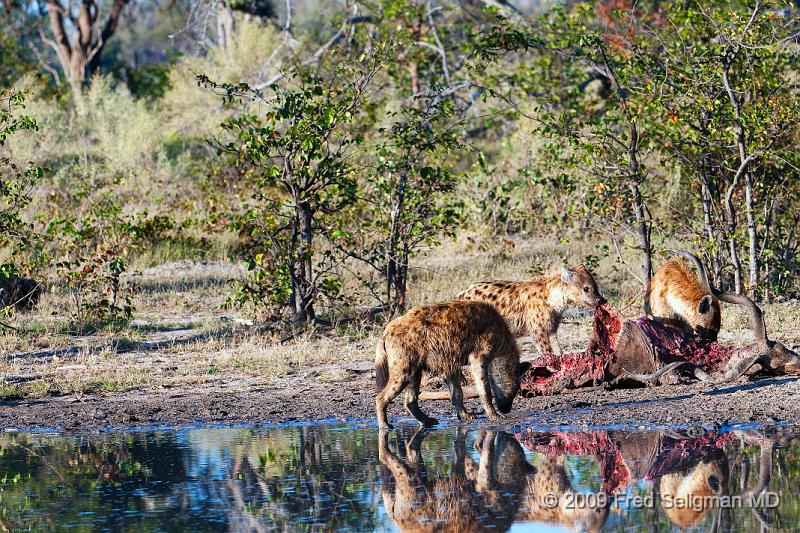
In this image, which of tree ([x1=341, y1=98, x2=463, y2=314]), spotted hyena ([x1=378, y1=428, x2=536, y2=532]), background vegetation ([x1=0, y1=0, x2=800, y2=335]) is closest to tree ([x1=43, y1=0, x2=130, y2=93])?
background vegetation ([x1=0, y1=0, x2=800, y2=335])

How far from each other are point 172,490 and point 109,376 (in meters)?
4.26

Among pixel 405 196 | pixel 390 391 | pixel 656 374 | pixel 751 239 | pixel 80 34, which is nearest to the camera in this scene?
pixel 390 391

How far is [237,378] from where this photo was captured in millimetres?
10789

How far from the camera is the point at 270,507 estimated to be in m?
6.29

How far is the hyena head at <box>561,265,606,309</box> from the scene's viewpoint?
1072 cm

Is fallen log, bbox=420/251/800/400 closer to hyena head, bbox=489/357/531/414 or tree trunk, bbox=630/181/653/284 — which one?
hyena head, bbox=489/357/531/414

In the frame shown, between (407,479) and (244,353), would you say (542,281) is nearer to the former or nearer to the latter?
(244,353)

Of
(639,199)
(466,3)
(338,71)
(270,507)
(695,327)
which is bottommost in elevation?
(270,507)

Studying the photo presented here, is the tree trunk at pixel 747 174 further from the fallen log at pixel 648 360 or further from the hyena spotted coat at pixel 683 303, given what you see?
the fallen log at pixel 648 360

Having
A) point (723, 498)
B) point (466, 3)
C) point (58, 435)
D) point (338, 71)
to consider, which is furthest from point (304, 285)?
point (466, 3)

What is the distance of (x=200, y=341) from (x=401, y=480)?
5896 millimetres

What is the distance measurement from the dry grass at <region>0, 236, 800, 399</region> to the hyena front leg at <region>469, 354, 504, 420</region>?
2.16 meters

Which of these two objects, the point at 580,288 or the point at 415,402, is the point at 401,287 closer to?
the point at 580,288

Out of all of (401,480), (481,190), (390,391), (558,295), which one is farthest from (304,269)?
(401,480)
